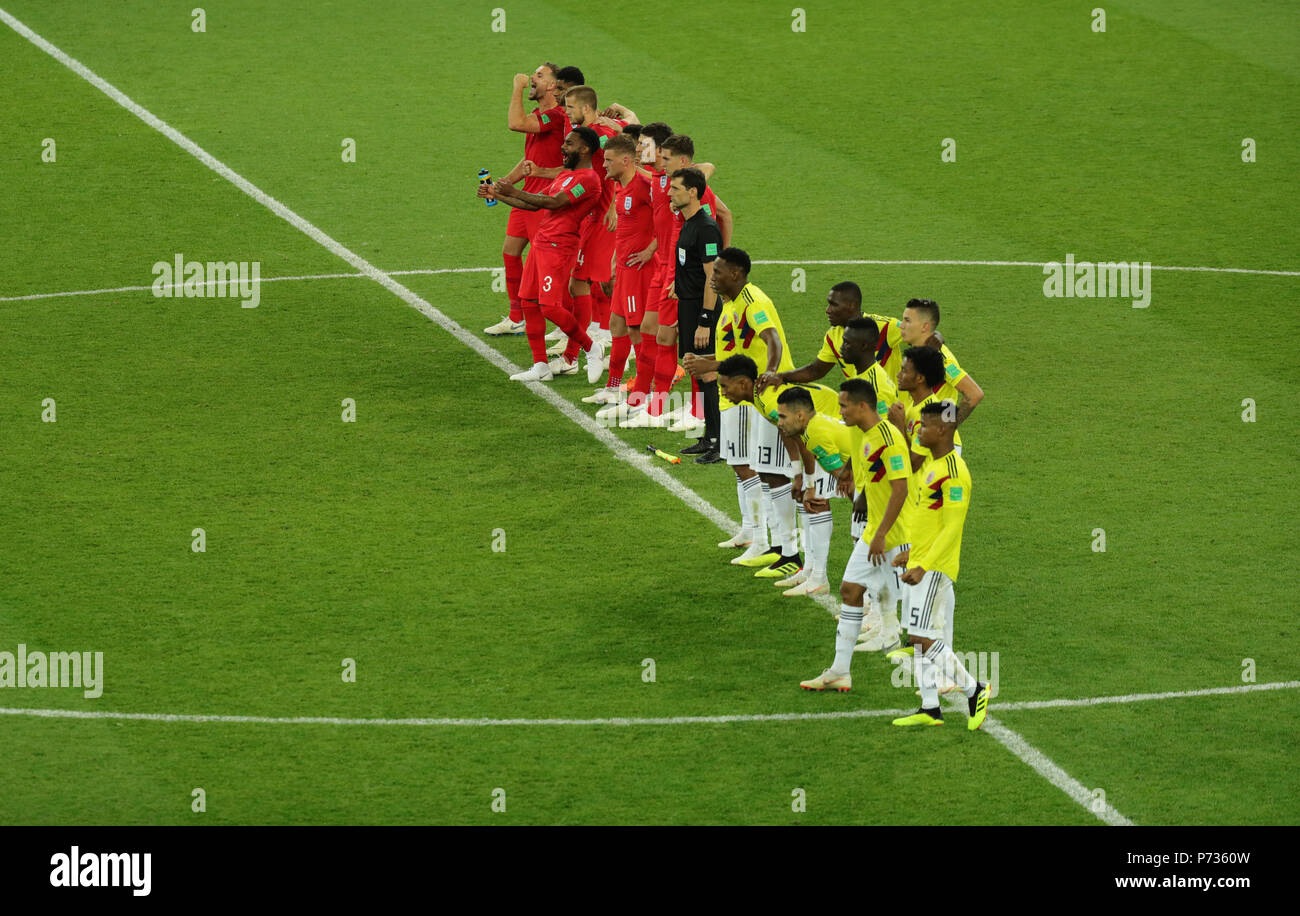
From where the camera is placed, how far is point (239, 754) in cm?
1043

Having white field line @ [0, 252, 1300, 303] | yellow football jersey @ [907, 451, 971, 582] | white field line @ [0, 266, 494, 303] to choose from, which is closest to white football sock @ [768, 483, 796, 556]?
yellow football jersey @ [907, 451, 971, 582]

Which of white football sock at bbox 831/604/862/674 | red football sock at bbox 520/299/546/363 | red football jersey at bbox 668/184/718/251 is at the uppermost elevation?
red football jersey at bbox 668/184/718/251

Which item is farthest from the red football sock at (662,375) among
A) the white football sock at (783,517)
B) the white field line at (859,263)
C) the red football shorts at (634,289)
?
the white field line at (859,263)

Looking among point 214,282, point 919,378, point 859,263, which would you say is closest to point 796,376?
point 919,378

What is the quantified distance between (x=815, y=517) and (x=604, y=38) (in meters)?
17.2

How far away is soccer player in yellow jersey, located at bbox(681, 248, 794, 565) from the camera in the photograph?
43.1ft

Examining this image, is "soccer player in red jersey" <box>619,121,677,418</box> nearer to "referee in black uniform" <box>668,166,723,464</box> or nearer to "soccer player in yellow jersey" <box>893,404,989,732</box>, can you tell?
"referee in black uniform" <box>668,166,723,464</box>

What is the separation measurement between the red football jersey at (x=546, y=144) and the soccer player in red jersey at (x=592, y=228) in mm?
344

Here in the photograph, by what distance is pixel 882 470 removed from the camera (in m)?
11.3

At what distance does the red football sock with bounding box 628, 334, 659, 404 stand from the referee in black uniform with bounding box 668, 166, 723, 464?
1.68 ft

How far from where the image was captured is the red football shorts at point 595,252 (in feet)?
55.6

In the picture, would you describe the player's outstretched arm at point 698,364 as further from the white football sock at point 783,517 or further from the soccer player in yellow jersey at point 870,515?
the soccer player in yellow jersey at point 870,515
